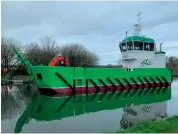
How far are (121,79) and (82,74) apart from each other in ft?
14.5

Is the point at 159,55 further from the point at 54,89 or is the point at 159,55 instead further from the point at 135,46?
the point at 54,89

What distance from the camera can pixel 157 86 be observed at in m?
27.1

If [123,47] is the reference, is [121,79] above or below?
below

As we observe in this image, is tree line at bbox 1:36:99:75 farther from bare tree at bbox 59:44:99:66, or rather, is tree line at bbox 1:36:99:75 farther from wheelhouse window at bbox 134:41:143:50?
wheelhouse window at bbox 134:41:143:50

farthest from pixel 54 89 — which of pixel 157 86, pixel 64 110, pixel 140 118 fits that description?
pixel 157 86

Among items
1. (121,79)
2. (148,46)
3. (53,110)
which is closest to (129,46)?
(148,46)

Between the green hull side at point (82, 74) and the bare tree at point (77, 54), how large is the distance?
24757 millimetres

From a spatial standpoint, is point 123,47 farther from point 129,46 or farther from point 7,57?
point 7,57

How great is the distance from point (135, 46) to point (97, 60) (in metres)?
32.0

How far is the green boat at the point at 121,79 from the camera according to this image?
18.9 m

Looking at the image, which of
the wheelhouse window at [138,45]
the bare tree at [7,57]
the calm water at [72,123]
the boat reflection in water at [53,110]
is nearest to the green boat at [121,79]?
the wheelhouse window at [138,45]

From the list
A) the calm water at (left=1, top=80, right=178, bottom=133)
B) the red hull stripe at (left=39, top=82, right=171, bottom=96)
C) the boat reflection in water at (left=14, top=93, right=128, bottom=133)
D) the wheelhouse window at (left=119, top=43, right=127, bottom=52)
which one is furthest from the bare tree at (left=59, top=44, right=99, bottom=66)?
the calm water at (left=1, top=80, right=178, bottom=133)

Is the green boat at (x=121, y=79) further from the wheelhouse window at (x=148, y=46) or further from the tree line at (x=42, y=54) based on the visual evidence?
the tree line at (x=42, y=54)

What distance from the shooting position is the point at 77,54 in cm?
5138
